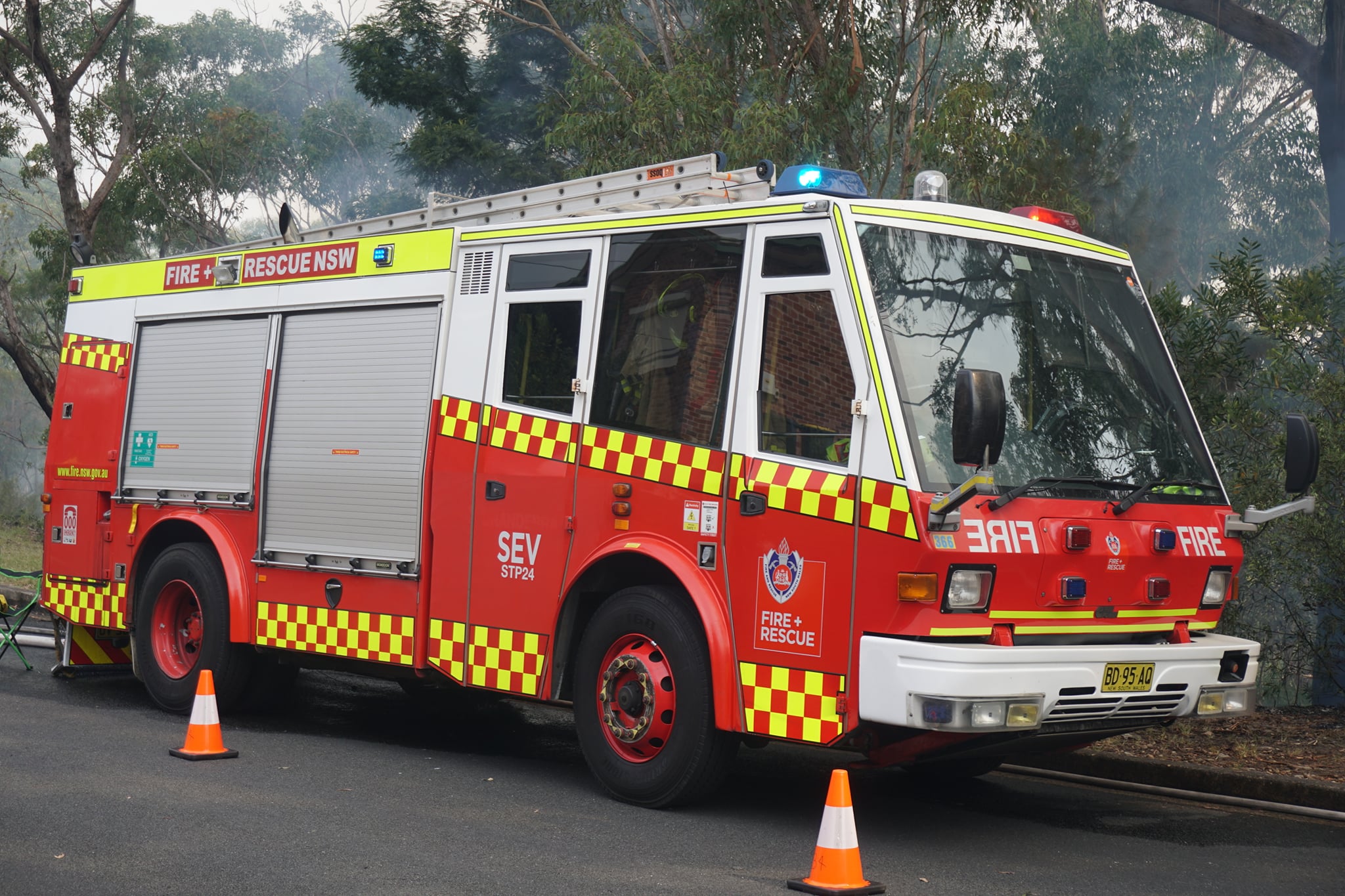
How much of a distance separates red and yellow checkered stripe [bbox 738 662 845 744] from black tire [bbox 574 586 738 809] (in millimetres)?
238

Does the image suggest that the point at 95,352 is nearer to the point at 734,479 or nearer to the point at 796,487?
the point at 734,479

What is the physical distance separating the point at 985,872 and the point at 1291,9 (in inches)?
752

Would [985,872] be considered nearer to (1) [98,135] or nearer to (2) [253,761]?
(2) [253,761]

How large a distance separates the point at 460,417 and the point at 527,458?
588 millimetres

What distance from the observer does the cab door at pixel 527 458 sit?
7379mm

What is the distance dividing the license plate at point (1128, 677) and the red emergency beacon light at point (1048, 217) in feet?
7.19

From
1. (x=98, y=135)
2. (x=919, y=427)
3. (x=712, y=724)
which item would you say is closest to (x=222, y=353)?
(x=712, y=724)

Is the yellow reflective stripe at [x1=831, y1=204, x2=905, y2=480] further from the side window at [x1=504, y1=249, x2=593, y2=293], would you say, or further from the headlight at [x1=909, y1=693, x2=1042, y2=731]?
the side window at [x1=504, y1=249, x2=593, y2=293]

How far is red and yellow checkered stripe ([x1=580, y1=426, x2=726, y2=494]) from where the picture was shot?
21.9 ft

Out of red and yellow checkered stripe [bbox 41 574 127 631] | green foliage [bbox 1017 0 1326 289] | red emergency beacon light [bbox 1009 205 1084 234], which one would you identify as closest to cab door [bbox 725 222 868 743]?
red emergency beacon light [bbox 1009 205 1084 234]

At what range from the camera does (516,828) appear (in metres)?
6.41

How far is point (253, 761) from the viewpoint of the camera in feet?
25.7

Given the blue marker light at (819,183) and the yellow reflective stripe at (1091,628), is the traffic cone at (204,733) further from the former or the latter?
the yellow reflective stripe at (1091,628)

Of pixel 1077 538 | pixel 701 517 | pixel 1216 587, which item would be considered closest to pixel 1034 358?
pixel 1077 538
